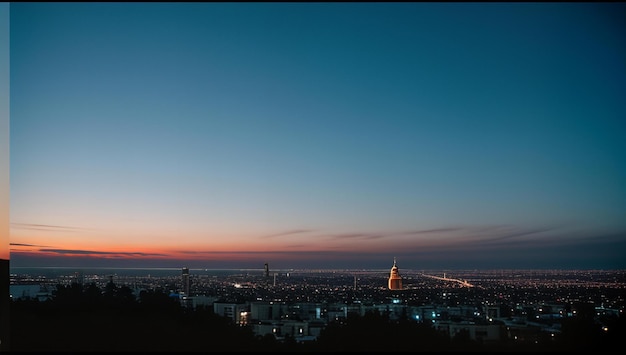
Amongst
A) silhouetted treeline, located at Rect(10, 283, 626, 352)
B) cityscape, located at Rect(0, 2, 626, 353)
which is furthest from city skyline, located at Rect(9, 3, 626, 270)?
silhouetted treeline, located at Rect(10, 283, 626, 352)

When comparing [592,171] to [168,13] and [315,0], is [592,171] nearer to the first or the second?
[315,0]

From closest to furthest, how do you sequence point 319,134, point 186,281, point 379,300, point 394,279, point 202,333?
1. point 202,333
2. point 319,134
3. point 379,300
4. point 186,281
5. point 394,279

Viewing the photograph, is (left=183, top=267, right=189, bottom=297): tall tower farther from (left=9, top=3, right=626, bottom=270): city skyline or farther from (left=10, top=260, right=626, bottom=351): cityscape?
(left=9, top=3, right=626, bottom=270): city skyline

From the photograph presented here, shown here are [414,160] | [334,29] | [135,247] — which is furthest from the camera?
[135,247]

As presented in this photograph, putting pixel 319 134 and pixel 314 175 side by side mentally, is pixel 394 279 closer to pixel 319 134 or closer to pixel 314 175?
pixel 314 175

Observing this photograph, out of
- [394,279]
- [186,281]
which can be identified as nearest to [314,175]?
[394,279]

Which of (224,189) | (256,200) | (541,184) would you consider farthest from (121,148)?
(541,184)
